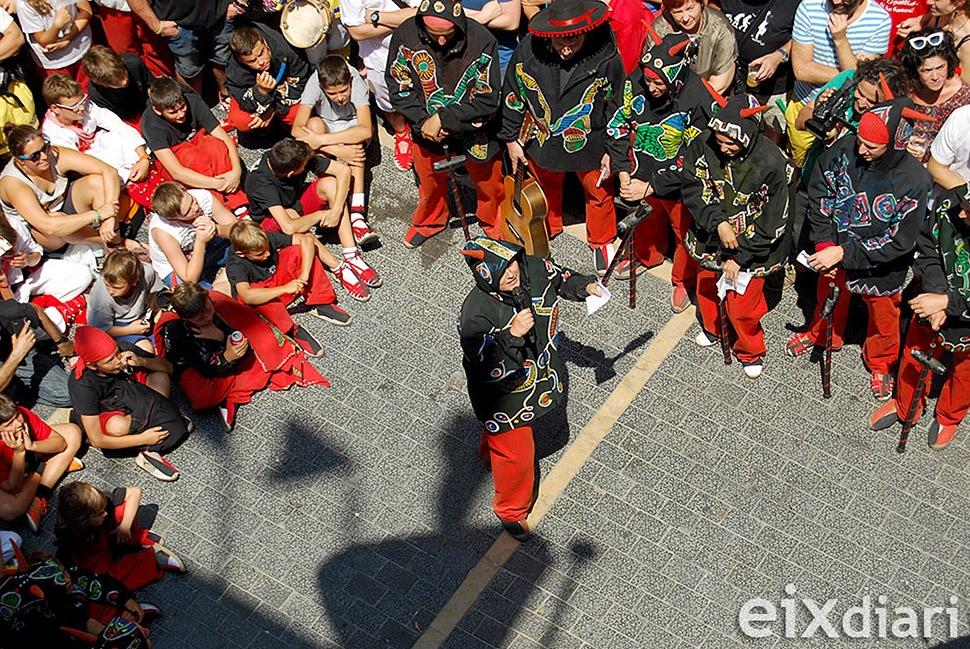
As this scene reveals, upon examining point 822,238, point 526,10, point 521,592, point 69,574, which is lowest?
point 521,592

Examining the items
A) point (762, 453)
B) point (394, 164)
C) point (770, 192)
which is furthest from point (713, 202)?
point (394, 164)

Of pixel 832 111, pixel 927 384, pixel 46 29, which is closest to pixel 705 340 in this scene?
pixel 927 384

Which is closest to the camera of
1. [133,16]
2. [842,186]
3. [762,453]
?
[842,186]

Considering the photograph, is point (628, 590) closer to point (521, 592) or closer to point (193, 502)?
point (521, 592)

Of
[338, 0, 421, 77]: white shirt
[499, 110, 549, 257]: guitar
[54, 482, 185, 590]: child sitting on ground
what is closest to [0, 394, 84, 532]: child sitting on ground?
[54, 482, 185, 590]: child sitting on ground

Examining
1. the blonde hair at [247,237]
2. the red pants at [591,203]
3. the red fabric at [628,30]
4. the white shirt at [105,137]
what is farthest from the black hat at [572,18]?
the white shirt at [105,137]

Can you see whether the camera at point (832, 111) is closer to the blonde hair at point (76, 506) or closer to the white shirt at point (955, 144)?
the white shirt at point (955, 144)

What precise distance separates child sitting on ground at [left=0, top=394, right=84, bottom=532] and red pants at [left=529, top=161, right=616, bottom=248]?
3830 millimetres

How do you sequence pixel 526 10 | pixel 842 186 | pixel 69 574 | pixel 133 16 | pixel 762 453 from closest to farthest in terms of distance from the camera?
pixel 69 574 → pixel 842 186 → pixel 762 453 → pixel 526 10 → pixel 133 16

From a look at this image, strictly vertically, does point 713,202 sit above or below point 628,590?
above

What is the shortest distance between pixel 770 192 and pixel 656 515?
2156mm

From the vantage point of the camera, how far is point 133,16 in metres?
8.60

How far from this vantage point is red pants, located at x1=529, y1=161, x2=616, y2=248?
24.3ft

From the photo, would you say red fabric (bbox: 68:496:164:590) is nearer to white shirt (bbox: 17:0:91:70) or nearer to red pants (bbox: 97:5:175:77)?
white shirt (bbox: 17:0:91:70)
